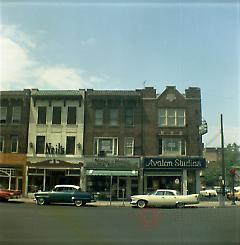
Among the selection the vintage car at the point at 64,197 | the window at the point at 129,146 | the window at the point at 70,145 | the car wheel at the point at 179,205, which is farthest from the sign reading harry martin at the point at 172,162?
the vintage car at the point at 64,197

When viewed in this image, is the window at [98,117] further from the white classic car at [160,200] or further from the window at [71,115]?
the white classic car at [160,200]

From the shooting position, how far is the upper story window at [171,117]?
36.5m

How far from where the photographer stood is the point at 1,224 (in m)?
13.7

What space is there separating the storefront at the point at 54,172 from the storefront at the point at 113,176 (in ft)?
3.16

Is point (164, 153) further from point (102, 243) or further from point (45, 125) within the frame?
point (102, 243)

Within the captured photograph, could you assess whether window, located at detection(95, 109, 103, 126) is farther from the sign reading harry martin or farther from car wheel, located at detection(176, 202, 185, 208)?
car wheel, located at detection(176, 202, 185, 208)

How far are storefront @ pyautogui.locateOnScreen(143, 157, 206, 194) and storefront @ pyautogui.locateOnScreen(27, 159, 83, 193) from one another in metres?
5.92

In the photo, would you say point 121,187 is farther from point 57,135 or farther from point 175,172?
point 57,135

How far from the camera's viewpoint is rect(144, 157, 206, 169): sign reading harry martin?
35.5 meters

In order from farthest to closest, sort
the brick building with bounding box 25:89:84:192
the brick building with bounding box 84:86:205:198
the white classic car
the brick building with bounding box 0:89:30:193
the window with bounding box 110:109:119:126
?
the window with bounding box 110:109:119:126, the brick building with bounding box 25:89:84:192, the brick building with bounding box 0:89:30:193, the brick building with bounding box 84:86:205:198, the white classic car

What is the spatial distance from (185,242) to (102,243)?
198 cm

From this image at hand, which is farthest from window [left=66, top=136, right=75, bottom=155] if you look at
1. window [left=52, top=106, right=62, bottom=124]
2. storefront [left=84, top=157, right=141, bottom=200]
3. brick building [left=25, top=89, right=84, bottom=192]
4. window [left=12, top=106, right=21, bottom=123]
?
window [left=12, top=106, right=21, bottom=123]

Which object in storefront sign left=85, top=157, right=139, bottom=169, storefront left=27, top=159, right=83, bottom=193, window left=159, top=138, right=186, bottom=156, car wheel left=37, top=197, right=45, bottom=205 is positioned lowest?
car wheel left=37, top=197, right=45, bottom=205

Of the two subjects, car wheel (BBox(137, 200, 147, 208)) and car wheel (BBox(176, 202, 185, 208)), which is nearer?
car wheel (BBox(137, 200, 147, 208))
